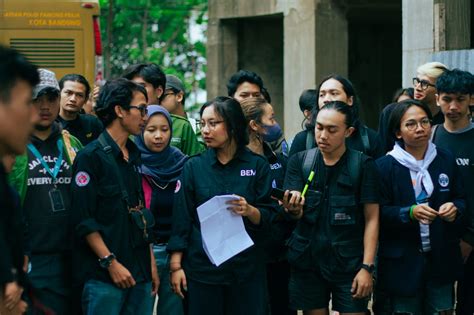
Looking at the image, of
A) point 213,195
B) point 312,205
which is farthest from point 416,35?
point 213,195

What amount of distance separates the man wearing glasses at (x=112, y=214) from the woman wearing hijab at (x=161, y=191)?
74cm

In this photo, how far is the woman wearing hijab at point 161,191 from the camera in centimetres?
849

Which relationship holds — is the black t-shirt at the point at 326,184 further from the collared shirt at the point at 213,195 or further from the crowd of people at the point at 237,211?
the collared shirt at the point at 213,195

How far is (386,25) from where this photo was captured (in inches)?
929

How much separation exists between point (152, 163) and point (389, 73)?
16.0 meters

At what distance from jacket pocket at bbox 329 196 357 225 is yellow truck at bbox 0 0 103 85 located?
11.4 m

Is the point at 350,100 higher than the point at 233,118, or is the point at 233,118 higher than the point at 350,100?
the point at 350,100

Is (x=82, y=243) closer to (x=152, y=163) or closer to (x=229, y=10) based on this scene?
(x=152, y=163)

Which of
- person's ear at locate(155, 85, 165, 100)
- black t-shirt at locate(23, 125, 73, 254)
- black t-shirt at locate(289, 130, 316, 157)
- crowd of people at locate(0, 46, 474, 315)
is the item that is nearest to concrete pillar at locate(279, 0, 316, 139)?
person's ear at locate(155, 85, 165, 100)

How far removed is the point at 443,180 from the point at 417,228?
419 mm

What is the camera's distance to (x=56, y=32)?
18.8 m

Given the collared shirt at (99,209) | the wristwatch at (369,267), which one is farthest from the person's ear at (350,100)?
the collared shirt at (99,209)

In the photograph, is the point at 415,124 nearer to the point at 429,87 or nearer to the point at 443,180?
the point at 443,180

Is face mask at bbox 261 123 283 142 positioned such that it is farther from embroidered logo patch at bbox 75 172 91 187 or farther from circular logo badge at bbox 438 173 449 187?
embroidered logo patch at bbox 75 172 91 187
